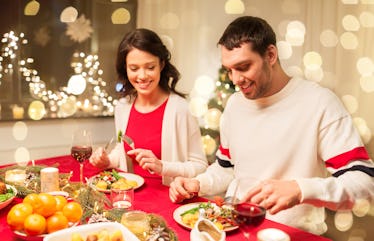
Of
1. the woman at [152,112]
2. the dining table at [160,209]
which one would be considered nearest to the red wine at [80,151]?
the dining table at [160,209]

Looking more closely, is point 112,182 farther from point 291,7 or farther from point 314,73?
point 291,7

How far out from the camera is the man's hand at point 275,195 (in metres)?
1.10

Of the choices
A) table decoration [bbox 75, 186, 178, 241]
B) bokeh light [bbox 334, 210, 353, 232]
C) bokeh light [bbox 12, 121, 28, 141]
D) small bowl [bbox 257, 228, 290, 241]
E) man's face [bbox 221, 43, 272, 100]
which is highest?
man's face [bbox 221, 43, 272, 100]

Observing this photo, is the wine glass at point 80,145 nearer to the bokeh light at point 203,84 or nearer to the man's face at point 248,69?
the man's face at point 248,69

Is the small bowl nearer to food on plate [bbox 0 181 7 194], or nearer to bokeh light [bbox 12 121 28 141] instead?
food on plate [bbox 0 181 7 194]

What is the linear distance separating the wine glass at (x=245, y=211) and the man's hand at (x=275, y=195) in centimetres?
2

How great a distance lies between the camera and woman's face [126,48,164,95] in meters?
2.19

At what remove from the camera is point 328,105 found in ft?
5.11

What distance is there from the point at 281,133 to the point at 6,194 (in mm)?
1091

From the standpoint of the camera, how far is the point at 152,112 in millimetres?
2322

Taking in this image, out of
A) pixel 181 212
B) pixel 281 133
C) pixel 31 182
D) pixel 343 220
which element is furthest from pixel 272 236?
pixel 343 220

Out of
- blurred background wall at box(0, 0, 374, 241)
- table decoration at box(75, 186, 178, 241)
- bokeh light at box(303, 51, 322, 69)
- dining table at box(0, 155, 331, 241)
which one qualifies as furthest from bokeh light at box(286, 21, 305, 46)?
table decoration at box(75, 186, 178, 241)

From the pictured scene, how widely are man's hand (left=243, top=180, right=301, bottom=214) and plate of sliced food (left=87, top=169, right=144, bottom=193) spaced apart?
72cm

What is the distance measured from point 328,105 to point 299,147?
200 mm
